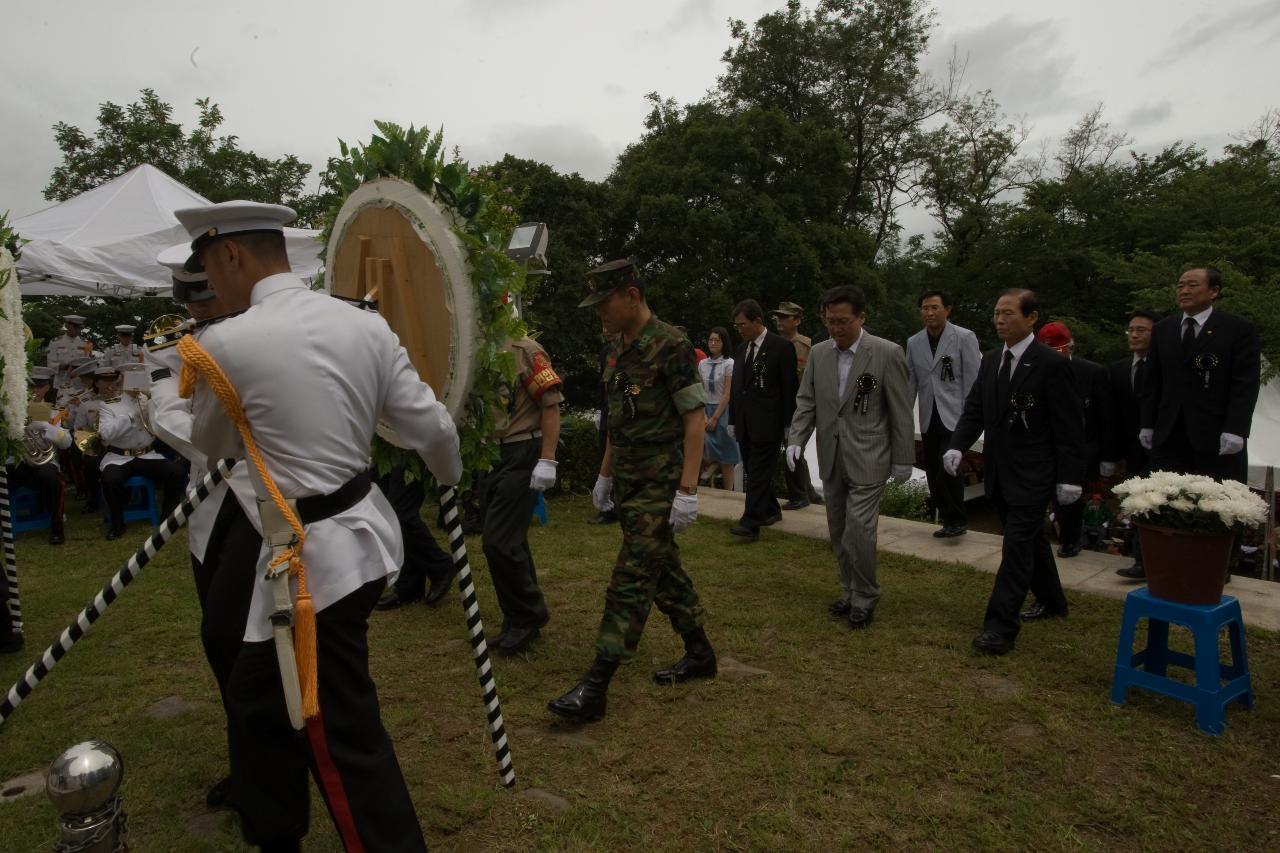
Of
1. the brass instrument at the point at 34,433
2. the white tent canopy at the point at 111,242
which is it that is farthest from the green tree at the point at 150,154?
the brass instrument at the point at 34,433

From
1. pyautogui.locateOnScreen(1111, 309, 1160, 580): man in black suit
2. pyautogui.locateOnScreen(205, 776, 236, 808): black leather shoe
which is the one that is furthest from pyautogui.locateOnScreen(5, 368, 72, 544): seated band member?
pyautogui.locateOnScreen(1111, 309, 1160, 580): man in black suit

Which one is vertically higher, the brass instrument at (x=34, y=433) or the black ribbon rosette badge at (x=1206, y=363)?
the black ribbon rosette badge at (x=1206, y=363)

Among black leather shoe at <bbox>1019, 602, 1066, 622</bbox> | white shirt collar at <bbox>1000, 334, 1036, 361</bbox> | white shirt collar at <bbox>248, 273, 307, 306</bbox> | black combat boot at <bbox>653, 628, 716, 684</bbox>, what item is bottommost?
black combat boot at <bbox>653, 628, 716, 684</bbox>

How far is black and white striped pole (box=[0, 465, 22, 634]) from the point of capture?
195 inches

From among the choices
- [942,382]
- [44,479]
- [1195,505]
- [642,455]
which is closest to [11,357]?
[642,455]

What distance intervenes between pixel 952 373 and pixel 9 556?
699 centimetres

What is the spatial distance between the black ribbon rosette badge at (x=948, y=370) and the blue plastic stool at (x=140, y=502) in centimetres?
817

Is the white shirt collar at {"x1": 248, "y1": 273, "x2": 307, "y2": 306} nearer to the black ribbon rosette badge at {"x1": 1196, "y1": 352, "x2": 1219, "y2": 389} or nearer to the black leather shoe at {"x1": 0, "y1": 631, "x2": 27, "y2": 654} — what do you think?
the black leather shoe at {"x1": 0, "y1": 631, "x2": 27, "y2": 654}

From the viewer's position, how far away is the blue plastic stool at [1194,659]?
3.87 metres

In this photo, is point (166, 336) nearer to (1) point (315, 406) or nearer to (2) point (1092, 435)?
(1) point (315, 406)

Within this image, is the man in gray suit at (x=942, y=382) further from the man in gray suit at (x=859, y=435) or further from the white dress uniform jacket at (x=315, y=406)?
the white dress uniform jacket at (x=315, y=406)

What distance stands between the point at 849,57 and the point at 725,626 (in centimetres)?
2942

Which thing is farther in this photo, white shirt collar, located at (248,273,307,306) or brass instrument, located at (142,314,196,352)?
brass instrument, located at (142,314,196,352)

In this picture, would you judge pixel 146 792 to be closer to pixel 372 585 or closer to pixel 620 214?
pixel 372 585
